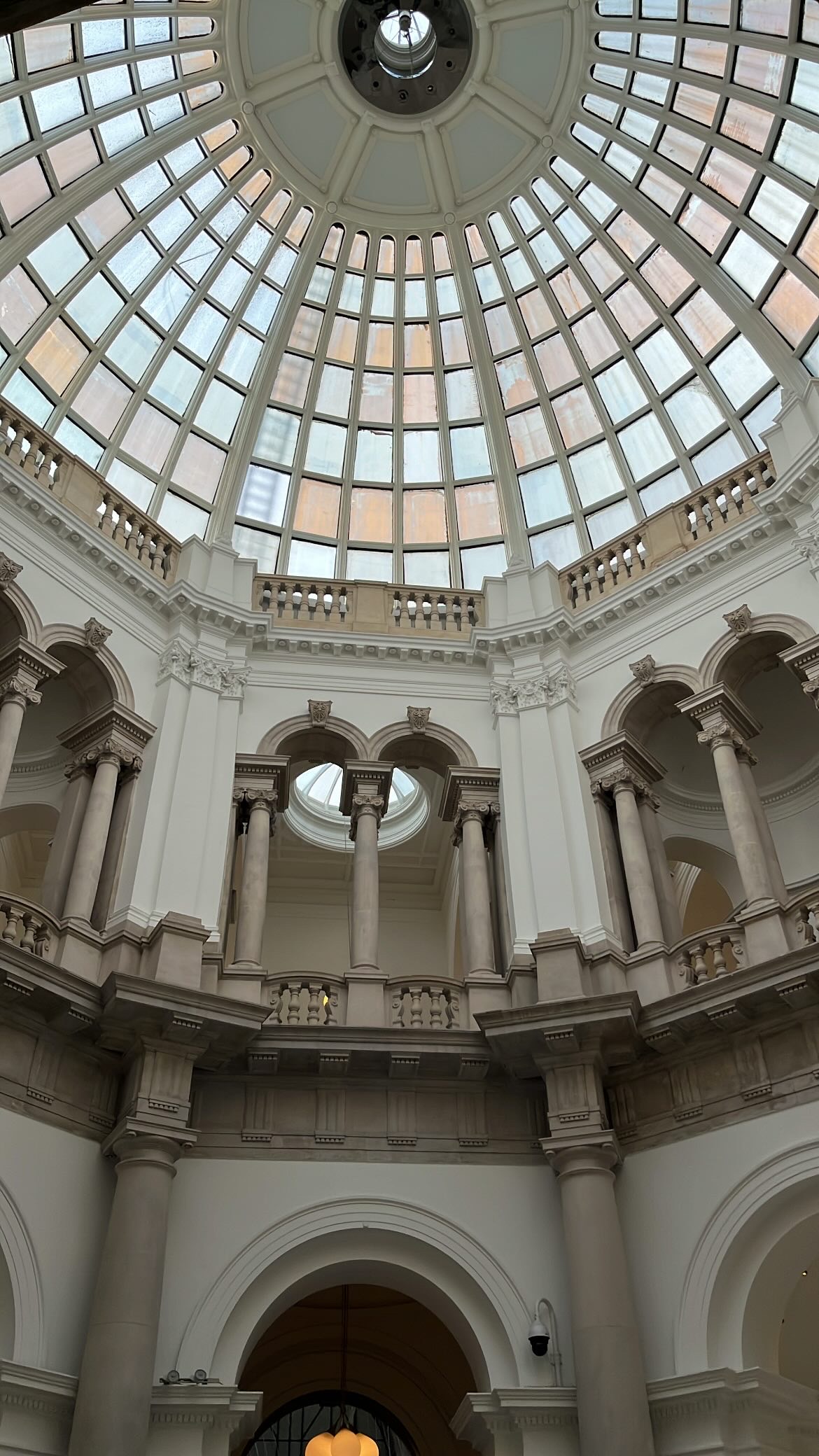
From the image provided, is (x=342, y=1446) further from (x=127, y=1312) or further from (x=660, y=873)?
(x=660, y=873)

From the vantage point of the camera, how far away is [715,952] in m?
13.6

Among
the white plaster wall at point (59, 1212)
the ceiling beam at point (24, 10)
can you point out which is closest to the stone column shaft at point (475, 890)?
the white plaster wall at point (59, 1212)

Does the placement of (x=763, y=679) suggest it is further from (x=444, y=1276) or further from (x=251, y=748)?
(x=444, y=1276)

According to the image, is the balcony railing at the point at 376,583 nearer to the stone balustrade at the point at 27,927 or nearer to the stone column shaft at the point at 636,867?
the stone column shaft at the point at 636,867

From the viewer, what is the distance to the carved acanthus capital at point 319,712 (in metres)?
17.1

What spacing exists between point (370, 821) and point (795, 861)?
6306mm

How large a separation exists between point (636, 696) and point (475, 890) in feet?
12.6

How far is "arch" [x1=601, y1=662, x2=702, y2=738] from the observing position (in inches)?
645

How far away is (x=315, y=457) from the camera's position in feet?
71.5


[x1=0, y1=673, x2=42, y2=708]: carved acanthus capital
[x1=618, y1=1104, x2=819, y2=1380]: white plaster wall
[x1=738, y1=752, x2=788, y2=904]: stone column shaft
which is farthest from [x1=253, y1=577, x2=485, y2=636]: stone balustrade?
[x1=618, y1=1104, x2=819, y2=1380]: white plaster wall

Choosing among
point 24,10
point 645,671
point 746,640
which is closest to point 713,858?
point 645,671

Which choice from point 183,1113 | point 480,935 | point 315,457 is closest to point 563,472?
point 315,457

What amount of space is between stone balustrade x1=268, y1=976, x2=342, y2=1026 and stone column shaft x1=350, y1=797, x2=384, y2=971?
0.52m

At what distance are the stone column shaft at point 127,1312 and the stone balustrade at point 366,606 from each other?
9.24 m
